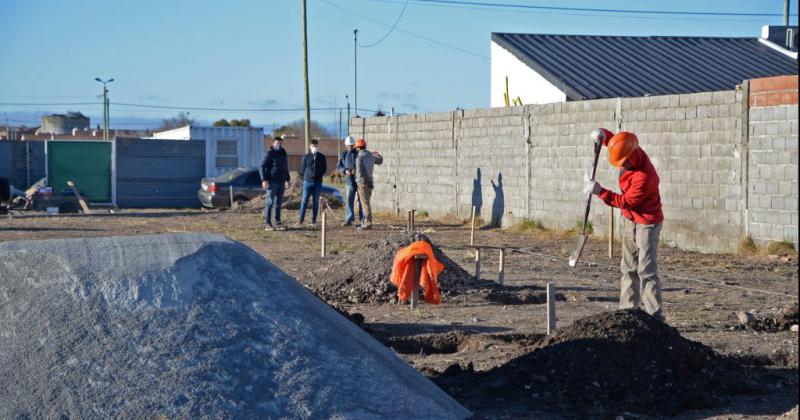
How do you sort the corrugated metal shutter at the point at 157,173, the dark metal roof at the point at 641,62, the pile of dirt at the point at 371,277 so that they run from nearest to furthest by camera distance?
the pile of dirt at the point at 371,277
the dark metal roof at the point at 641,62
the corrugated metal shutter at the point at 157,173

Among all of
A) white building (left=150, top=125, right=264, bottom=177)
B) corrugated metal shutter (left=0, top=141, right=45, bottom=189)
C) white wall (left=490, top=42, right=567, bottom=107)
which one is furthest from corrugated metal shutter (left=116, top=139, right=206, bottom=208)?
white wall (left=490, top=42, right=567, bottom=107)

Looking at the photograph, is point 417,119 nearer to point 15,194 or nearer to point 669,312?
point 15,194

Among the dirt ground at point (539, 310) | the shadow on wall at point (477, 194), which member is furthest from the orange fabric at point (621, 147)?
the shadow on wall at point (477, 194)

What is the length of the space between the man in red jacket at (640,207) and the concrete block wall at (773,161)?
6095 millimetres

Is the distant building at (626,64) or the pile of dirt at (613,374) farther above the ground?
the distant building at (626,64)

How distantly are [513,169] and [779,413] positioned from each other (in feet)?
48.7

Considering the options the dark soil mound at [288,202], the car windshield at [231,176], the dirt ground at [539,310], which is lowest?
the dirt ground at [539,310]

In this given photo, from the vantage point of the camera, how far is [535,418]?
655 cm

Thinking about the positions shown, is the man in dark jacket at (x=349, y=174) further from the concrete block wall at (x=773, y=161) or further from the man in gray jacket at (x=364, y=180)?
the concrete block wall at (x=773, y=161)

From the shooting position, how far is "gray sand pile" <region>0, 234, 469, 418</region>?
564 centimetres

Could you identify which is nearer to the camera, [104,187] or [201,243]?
[201,243]

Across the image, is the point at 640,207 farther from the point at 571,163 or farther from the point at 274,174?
the point at 274,174

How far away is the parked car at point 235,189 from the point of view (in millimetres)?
29688

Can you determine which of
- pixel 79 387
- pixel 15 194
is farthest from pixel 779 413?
pixel 15 194
